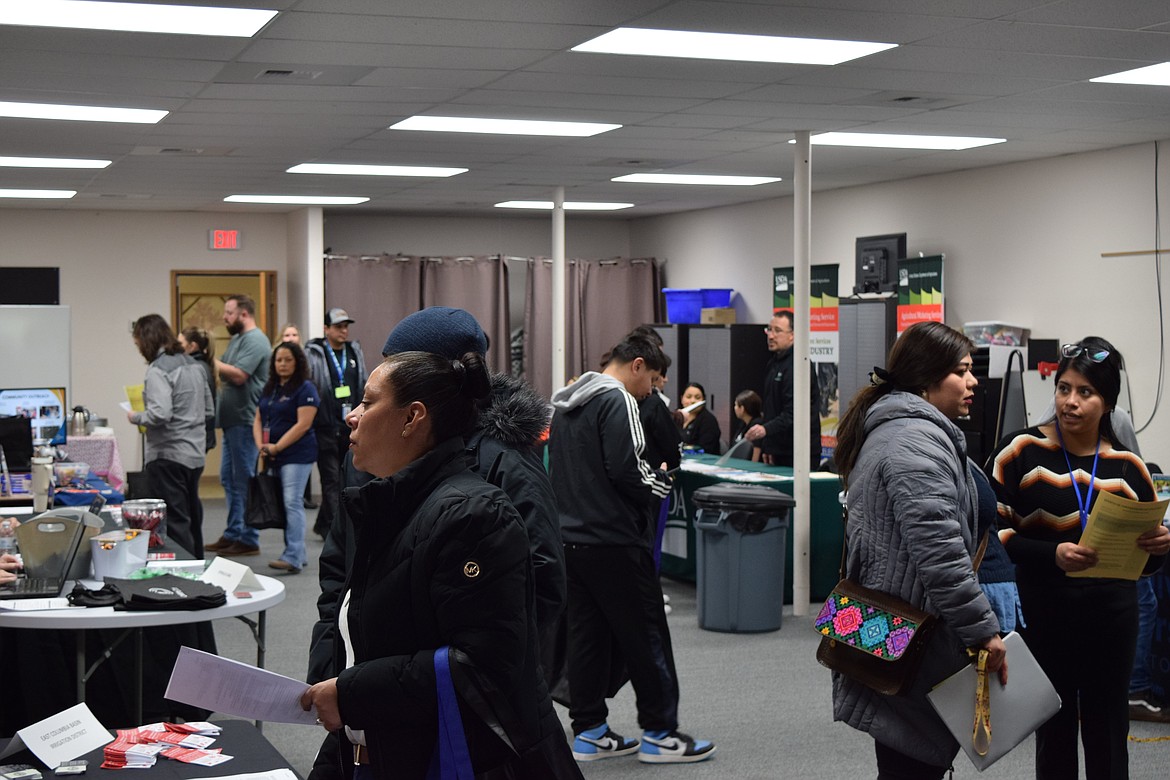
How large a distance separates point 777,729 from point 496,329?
7898 mm

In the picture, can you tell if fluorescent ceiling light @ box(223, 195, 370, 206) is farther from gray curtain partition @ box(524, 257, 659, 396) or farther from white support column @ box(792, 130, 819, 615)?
white support column @ box(792, 130, 819, 615)

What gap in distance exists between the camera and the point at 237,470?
9055 mm

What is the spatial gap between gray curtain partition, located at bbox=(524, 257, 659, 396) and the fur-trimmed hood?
1003 centimetres

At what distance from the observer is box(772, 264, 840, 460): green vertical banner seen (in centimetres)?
→ 938

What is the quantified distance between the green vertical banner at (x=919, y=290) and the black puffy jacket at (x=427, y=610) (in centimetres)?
728

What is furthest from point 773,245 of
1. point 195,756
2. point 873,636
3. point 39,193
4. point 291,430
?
point 195,756

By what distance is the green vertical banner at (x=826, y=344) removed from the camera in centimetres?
938

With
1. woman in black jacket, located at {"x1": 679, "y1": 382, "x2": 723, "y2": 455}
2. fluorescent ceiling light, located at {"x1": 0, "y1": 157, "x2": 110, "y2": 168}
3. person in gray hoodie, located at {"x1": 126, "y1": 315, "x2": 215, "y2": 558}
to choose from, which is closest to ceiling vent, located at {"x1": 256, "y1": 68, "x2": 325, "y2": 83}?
person in gray hoodie, located at {"x1": 126, "y1": 315, "x2": 215, "y2": 558}

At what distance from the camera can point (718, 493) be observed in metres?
6.61

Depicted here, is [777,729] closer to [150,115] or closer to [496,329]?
[150,115]

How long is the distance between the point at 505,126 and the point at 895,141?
2335 millimetres

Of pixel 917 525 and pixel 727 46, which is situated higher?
pixel 727 46

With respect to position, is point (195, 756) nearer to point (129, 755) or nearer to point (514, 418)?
point (129, 755)

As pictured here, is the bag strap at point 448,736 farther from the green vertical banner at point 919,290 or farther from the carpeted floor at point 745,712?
the green vertical banner at point 919,290
